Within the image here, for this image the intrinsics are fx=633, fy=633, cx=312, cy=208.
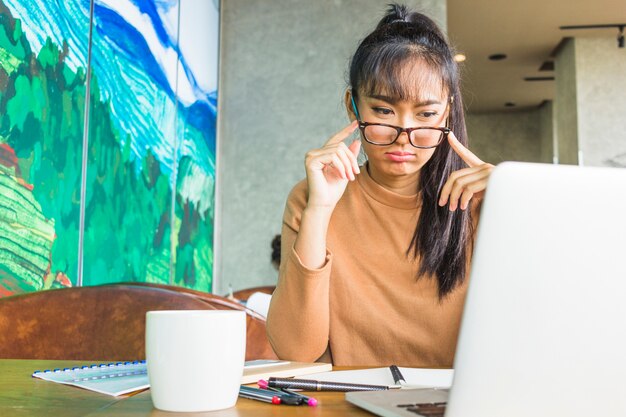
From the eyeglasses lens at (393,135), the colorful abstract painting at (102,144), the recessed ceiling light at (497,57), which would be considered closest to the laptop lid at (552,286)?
the eyeglasses lens at (393,135)

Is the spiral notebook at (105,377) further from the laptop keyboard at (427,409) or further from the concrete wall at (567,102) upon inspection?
the concrete wall at (567,102)

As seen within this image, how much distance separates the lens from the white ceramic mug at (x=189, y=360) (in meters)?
0.56

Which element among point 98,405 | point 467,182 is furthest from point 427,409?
point 467,182

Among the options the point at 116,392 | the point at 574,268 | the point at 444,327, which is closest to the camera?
the point at 574,268

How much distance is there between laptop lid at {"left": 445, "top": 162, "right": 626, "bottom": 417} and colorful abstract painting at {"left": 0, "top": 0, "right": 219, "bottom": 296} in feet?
5.18

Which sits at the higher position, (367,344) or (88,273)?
(88,273)

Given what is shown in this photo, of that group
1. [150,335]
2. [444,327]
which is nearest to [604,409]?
[150,335]

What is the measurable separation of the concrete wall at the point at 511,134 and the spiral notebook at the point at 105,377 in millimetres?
9553

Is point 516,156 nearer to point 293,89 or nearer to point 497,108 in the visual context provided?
point 497,108

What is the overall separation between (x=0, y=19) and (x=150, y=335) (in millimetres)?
1421

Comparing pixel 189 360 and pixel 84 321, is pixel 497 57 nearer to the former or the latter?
pixel 84 321

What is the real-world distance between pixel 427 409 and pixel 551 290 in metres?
0.15

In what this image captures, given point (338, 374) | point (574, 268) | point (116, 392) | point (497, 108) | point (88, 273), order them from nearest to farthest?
1. point (574, 268)
2. point (116, 392)
3. point (338, 374)
4. point (88, 273)
5. point (497, 108)

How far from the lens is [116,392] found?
68cm
